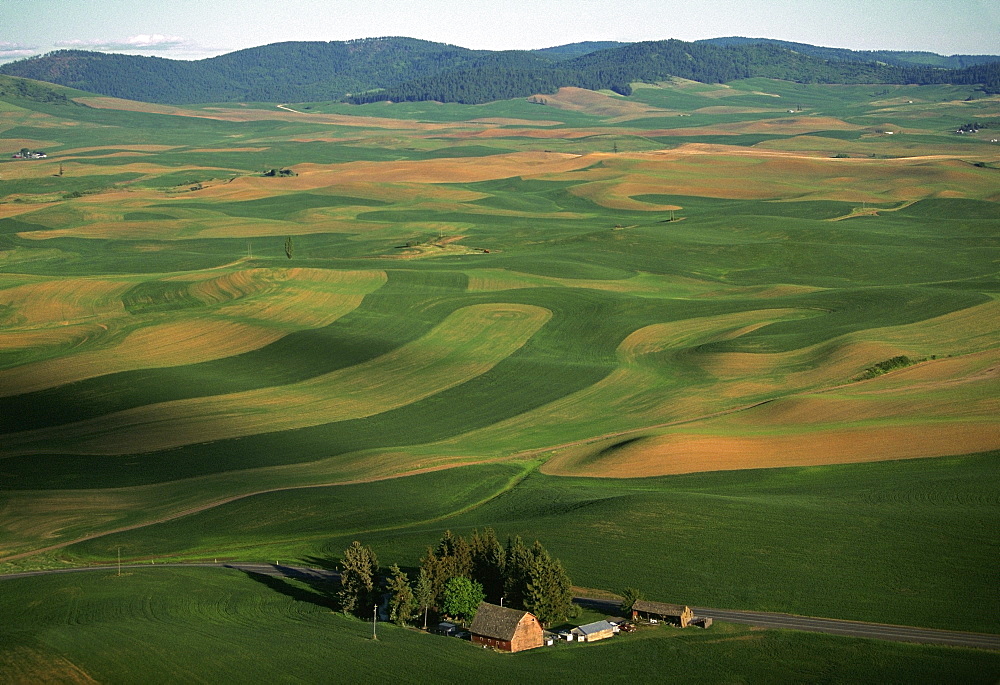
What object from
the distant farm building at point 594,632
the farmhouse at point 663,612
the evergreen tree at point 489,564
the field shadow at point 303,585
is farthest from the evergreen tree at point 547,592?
the field shadow at point 303,585

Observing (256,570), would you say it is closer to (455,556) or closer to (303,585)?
(303,585)

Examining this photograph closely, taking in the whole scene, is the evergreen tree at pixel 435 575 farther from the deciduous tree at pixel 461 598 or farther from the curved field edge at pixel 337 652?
the curved field edge at pixel 337 652

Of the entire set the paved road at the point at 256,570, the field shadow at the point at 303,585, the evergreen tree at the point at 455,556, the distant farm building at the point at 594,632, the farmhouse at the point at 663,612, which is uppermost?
the evergreen tree at the point at 455,556

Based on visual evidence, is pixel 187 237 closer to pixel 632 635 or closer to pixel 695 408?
pixel 695 408

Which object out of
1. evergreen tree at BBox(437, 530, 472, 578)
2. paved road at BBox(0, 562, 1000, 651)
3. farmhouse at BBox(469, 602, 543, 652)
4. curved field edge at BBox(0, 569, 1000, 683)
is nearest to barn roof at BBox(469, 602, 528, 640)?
farmhouse at BBox(469, 602, 543, 652)

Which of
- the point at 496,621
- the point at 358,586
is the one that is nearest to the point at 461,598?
the point at 496,621

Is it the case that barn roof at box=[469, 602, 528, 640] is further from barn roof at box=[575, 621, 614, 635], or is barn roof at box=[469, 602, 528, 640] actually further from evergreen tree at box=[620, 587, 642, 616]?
evergreen tree at box=[620, 587, 642, 616]
